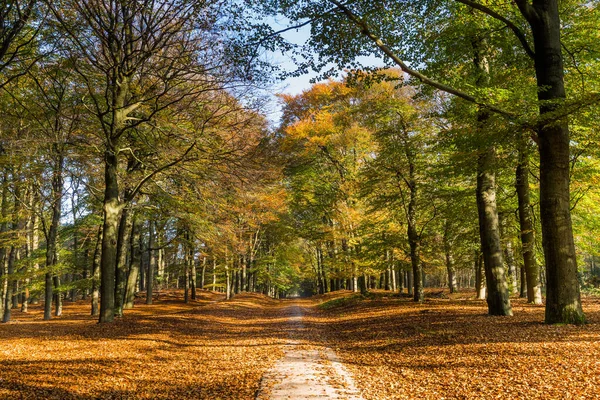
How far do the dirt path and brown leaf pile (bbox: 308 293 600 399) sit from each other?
287mm

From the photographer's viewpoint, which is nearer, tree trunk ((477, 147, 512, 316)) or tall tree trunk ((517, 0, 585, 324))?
tall tree trunk ((517, 0, 585, 324))

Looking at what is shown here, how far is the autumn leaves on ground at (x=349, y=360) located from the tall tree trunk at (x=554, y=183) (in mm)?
617

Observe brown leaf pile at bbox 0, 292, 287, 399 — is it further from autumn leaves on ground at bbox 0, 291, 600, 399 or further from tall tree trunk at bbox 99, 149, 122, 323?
tall tree trunk at bbox 99, 149, 122, 323

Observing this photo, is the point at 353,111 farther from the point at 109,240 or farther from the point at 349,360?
the point at 349,360

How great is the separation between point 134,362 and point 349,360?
4307 mm

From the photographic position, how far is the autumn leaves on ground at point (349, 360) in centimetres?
559

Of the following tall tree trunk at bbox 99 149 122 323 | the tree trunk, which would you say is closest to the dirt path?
the tree trunk

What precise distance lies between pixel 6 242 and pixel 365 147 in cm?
1869

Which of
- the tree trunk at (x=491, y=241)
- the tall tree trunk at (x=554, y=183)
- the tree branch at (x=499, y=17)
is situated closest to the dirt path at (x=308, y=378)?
the tall tree trunk at (x=554, y=183)

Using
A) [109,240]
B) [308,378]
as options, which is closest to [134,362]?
[308,378]

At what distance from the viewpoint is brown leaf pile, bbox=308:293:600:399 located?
5289 millimetres

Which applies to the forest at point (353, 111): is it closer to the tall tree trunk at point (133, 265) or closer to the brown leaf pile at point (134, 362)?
the brown leaf pile at point (134, 362)

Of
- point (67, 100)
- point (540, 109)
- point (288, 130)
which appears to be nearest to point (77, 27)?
point (67, 100)

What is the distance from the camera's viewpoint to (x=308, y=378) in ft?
21.8
